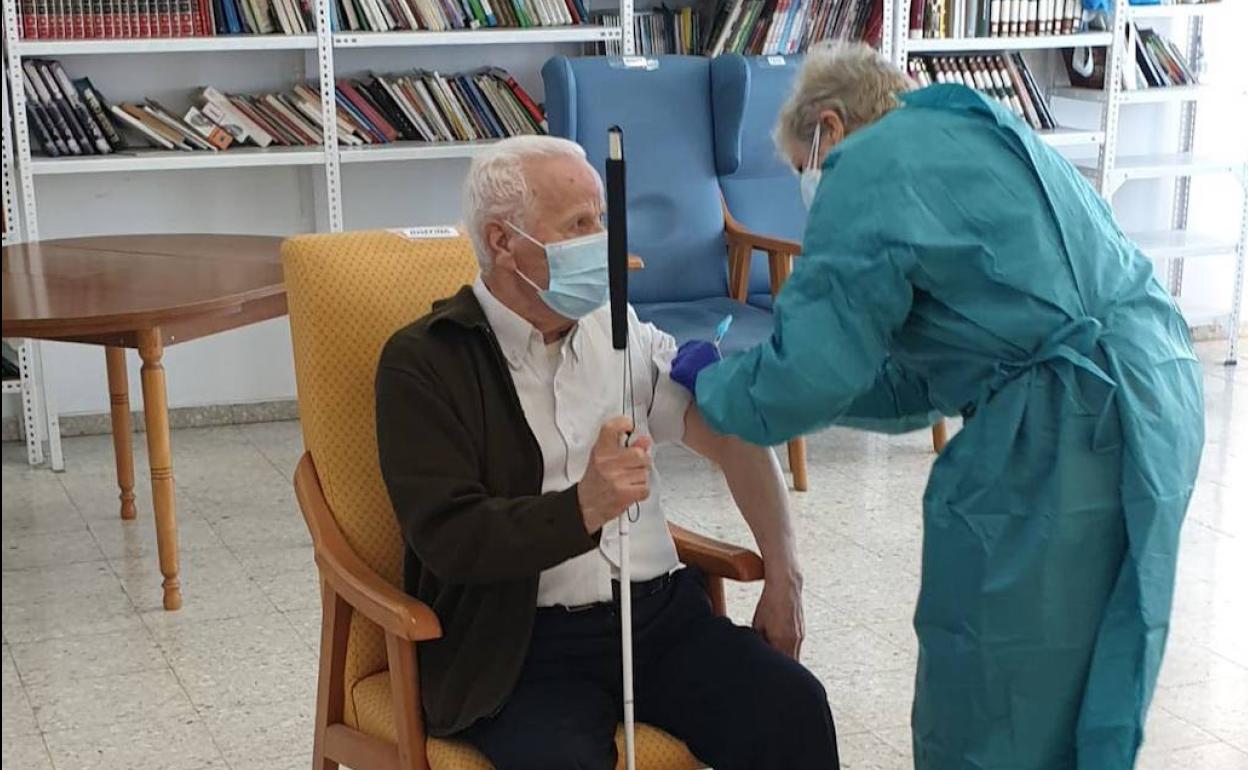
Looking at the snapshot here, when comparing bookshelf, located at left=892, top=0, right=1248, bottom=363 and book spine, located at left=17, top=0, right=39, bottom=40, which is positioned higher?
book spine, located at left=17, top=0, right=39, bottom=40

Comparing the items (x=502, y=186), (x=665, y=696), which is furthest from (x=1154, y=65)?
(x=665, y=696)

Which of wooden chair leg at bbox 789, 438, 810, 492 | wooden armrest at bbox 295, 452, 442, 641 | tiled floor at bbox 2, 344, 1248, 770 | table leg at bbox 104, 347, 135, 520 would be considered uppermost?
wooden armrest at bbox 295, 452, 442, 641

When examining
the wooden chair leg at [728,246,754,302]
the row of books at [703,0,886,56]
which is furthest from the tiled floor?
the row of books at [703,0,886,56]

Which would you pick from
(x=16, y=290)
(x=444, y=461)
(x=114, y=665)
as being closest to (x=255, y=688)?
(x=114, y=665)

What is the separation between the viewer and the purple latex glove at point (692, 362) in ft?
6.69

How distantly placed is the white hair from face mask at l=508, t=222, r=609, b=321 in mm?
57

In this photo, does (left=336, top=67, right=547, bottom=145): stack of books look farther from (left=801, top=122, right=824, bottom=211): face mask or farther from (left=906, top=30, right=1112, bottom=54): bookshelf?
(left=801, top=122, right=824, bottom=211): face mask

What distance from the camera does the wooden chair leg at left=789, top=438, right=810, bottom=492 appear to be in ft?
13.7

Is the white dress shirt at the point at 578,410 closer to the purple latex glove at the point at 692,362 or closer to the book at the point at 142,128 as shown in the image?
the purple latex glove at the point at 692,362

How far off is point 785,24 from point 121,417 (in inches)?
95.6

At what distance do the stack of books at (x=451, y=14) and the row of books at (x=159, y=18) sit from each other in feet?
0.47

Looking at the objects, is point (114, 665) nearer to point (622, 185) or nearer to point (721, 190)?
point (622, 185)

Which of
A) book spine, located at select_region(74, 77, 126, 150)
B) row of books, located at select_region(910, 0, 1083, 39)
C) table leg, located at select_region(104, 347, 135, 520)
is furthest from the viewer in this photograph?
row of books, located at select_region(910, 0, 1083, 39)

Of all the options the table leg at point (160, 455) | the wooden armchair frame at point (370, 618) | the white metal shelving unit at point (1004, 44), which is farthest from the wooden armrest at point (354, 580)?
the white metal shelving unit at point (1004, 44)
